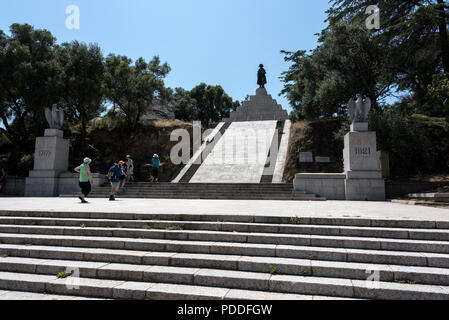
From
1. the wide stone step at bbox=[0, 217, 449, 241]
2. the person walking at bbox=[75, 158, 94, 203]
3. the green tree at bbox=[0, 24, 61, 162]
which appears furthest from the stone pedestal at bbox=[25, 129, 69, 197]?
the wide stone step at bbox=[0, 217, 449, 241]

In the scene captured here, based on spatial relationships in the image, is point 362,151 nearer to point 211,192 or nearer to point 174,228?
point 211,192

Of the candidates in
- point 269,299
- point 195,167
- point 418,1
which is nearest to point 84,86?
point 195,167

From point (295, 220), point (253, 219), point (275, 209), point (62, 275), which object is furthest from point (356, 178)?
point (62, 275)

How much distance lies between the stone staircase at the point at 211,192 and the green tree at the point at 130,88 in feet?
33.2

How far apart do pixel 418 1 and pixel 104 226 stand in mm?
18834

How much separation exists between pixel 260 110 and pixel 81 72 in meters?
22.3

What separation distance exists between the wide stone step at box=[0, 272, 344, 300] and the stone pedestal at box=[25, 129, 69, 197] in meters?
11.2

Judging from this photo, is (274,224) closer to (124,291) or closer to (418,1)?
(124,291)

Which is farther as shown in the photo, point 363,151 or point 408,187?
point 408,187

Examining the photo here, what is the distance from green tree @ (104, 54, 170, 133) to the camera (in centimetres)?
2152

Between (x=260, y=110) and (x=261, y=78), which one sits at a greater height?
(x=261, y=78)

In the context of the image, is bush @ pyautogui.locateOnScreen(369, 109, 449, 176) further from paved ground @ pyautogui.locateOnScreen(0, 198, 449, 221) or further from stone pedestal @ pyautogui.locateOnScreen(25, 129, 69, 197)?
stone pedestal @ pyautogui.locateOnScreen(25, 129, 69, 197)

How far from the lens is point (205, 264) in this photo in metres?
4.19

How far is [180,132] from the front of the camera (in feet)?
74.8
